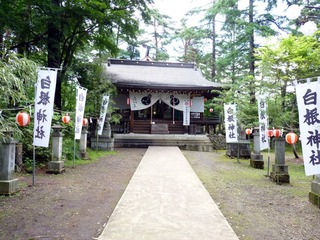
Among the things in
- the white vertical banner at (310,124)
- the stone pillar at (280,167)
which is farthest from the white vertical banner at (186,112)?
the white vertical banner at (310,124)

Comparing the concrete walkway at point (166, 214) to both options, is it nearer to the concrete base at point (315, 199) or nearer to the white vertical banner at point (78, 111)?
the concrete base at point (315, 199)

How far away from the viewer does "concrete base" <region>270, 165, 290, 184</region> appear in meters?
6.25

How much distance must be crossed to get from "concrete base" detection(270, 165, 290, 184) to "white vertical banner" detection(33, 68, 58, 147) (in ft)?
19.2

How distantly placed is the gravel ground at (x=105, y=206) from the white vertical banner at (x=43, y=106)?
1.09 metres

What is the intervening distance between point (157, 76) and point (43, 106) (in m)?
12.9

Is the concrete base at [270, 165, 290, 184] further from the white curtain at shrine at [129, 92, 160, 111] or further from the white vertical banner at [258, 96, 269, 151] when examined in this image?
the white curtain at shrine at [129, 92, 160, 111]

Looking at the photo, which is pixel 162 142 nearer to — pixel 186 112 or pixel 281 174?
pixel 186 112

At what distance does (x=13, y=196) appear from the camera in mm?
4523

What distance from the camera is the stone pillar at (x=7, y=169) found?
4.54 m

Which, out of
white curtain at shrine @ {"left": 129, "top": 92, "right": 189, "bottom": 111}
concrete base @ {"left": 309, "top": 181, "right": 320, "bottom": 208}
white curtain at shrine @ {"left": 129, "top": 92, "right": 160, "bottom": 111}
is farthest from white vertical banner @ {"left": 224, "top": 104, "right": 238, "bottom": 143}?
white curtain at shrine @ {"left": 129, "top": 92, "right": 160, "bottom": 111}

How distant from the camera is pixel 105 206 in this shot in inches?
163

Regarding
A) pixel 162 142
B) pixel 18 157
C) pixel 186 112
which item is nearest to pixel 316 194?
pixel 18 157

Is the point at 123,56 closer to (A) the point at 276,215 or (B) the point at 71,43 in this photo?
(B) the point at 71,43

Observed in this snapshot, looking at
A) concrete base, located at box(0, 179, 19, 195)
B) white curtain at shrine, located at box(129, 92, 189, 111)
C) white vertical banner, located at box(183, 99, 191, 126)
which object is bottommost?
concrete base, located at box(0, 179, 19, 195)
